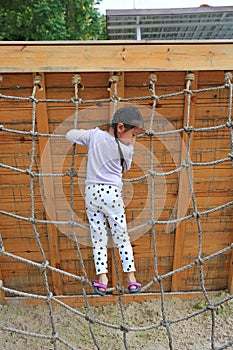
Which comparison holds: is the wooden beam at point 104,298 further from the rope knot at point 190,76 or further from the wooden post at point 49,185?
the rope knot at point 190,76

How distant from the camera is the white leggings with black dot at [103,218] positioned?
63.5 inches

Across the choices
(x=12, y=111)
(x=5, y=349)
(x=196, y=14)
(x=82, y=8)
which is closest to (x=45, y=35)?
(x=82, y=8)

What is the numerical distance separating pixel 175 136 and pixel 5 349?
164 centimetres

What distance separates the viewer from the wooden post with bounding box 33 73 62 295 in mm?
1862

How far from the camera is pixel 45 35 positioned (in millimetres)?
5734

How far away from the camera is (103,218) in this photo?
1.67m

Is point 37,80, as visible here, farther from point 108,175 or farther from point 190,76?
point 190,76

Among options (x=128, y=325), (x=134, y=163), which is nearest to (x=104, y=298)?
(x=128, y=325)

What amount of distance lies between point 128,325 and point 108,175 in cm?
129

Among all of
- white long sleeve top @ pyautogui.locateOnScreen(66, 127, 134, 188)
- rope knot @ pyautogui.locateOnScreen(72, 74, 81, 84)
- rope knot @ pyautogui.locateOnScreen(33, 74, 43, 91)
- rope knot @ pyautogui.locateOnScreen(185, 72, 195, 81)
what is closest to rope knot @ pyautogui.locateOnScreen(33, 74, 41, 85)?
rope knot @ pyautogui.locateOnScreen(33, 74, 43, 91)

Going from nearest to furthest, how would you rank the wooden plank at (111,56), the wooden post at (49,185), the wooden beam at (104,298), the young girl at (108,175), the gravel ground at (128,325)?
1. the young girl at (108,175)
2. the wooden plank at (111,56)
3. the wooden post at (49,185)
4. the gravel ground at (128,325)
5. the wooden beam at (104,298)

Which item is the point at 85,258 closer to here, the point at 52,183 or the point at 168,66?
the point at 52,183

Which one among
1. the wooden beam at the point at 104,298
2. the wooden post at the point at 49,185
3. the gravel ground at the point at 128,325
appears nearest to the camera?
the wooden post at the point at 49,185

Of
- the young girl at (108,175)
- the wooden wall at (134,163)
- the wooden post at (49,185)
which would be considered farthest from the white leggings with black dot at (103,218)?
the wooden post at (49,185)
